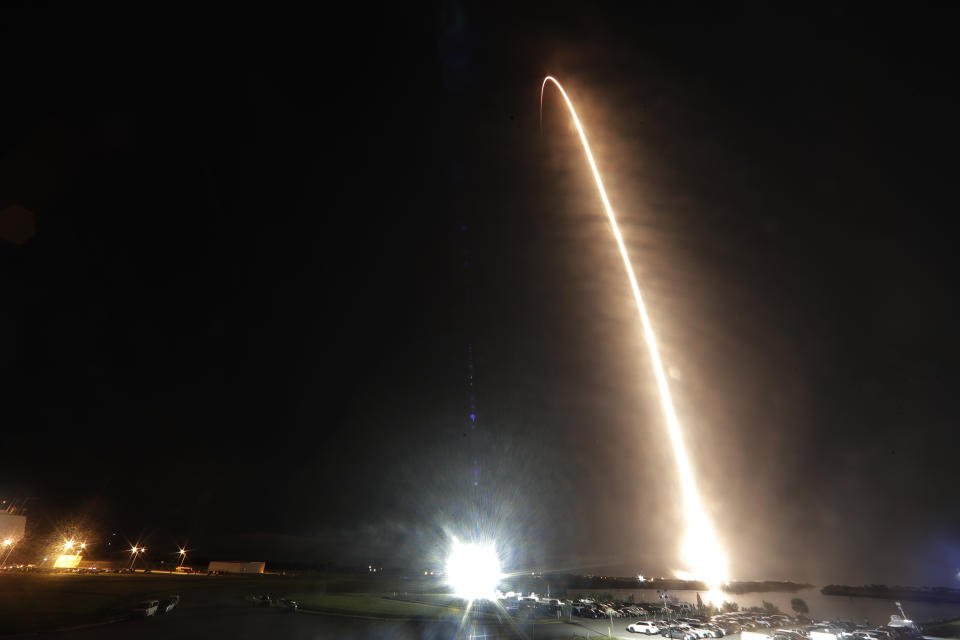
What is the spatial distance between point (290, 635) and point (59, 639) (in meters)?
8.77

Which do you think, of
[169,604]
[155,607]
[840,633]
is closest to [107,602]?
[155,607]

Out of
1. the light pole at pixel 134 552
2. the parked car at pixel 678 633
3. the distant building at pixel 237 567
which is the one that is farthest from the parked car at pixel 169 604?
the light pole at pixel 134 552

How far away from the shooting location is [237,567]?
7481cm

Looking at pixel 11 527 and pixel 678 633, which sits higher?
pixel 11 527

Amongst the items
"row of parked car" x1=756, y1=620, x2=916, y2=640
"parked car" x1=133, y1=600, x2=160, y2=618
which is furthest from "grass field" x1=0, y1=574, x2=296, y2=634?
"row of parked car" x1=756, y1=620, x2=916, y2=640

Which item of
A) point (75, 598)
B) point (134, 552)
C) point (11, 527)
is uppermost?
point (11, 527)

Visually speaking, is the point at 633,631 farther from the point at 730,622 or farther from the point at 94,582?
the point at 94,582

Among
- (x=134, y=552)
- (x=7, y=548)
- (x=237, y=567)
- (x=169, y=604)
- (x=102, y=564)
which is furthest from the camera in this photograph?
(x=237, y=567)

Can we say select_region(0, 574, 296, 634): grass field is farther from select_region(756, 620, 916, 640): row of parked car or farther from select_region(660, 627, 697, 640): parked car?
select_region(756, 620, 916, 640): row of parked car

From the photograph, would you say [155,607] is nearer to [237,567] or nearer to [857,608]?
[237,567]

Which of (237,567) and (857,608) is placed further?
(237,567)

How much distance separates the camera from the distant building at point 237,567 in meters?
73.8

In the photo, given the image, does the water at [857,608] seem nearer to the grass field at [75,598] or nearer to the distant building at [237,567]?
the grass field at [75,598]

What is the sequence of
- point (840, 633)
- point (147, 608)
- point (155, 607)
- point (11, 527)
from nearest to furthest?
point (147, 608)
point (155, 607)
point (840, 633)
point (11, 527)
